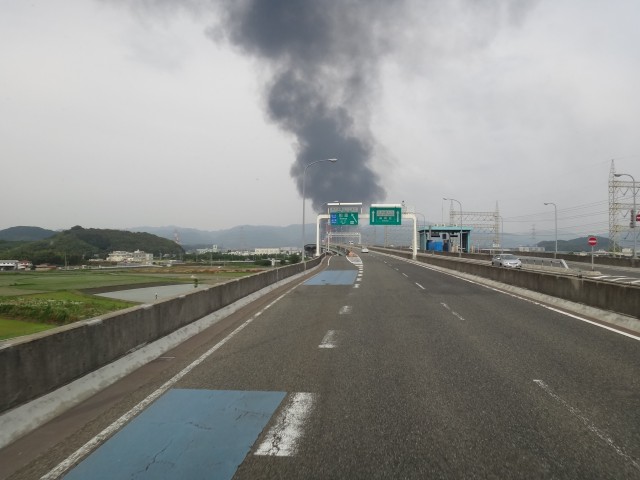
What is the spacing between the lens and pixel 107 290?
260 ft

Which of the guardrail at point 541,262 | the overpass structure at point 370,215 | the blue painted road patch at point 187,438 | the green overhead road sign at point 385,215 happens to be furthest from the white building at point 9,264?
the blue painted road patch at point 187,438

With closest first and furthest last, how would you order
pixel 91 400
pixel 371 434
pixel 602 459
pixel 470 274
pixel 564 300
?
pixel 602 459
pixel 371 434
pixel 91 400
pixel 564 300
pixel 470 274

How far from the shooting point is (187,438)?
4648mm

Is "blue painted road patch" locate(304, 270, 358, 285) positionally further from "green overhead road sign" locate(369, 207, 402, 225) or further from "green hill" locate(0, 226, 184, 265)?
"green hill" locate(0, 226, 184, 265)

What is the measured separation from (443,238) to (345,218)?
126ft

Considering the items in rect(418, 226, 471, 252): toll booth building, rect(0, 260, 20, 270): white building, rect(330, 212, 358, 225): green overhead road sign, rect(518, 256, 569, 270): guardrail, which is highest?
rect(330, 212, 358, 225): green overhead road sign

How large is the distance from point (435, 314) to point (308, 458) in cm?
987

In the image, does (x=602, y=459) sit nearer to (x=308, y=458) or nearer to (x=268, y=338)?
(x=308, y=458)

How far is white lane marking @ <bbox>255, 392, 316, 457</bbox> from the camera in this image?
4.37 m

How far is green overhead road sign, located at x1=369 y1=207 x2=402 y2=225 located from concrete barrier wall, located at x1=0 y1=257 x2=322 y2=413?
1900 inches

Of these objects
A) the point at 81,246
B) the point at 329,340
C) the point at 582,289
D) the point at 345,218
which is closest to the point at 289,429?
the point at 329,340

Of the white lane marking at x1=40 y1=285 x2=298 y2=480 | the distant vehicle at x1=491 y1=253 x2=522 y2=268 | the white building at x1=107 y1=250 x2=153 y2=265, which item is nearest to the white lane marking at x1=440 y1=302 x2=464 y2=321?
the white lane marking at x1=40 y1=285 x2=298 y2=480

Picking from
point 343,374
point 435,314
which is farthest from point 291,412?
point 435,314

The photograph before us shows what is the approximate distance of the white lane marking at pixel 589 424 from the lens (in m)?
4.21
